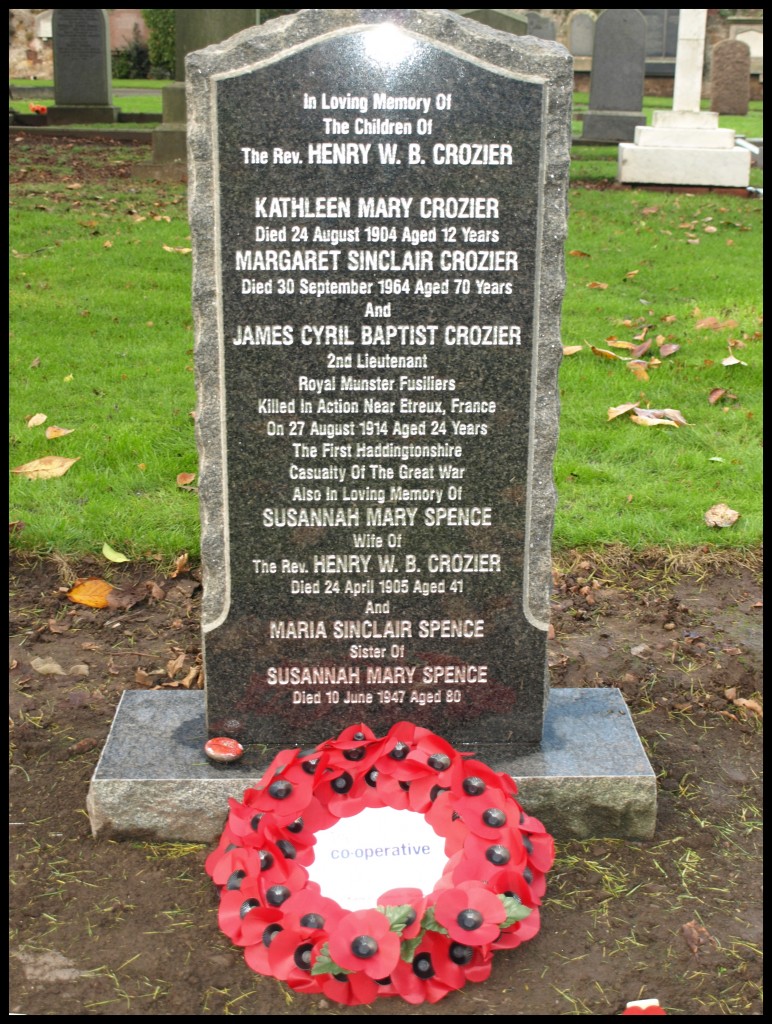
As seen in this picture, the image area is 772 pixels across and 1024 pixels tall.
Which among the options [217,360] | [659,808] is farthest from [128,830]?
[659,808]

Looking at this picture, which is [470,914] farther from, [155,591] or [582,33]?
[582,33]

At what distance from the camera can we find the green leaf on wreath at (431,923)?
262 cm

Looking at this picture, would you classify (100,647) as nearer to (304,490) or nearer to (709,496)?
(304,490)

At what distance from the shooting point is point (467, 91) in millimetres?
2896

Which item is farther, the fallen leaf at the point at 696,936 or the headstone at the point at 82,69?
the headstone at the point at 82,69

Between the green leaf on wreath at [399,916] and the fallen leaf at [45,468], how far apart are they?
3060 millimetres

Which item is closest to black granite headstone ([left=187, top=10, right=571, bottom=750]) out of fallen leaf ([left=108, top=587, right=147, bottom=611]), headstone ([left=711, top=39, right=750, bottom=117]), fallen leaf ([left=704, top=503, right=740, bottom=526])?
fallen leaf ([left=108, top=587, right=147, bottom=611])

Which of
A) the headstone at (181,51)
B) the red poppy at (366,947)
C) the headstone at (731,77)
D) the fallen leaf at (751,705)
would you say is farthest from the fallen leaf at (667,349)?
the headstone at (731,77)

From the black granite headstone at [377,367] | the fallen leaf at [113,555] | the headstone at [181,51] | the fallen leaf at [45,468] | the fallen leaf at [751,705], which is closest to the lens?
the black granite headstone at [377,367]

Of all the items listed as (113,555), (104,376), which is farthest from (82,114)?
(113,555)

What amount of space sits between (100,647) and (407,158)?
213 centimetres

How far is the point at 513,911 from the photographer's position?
269cm

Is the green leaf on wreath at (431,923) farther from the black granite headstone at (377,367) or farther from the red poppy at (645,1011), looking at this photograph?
the black granite headstone at (377,367)

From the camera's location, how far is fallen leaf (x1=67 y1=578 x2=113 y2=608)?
4.34 m
